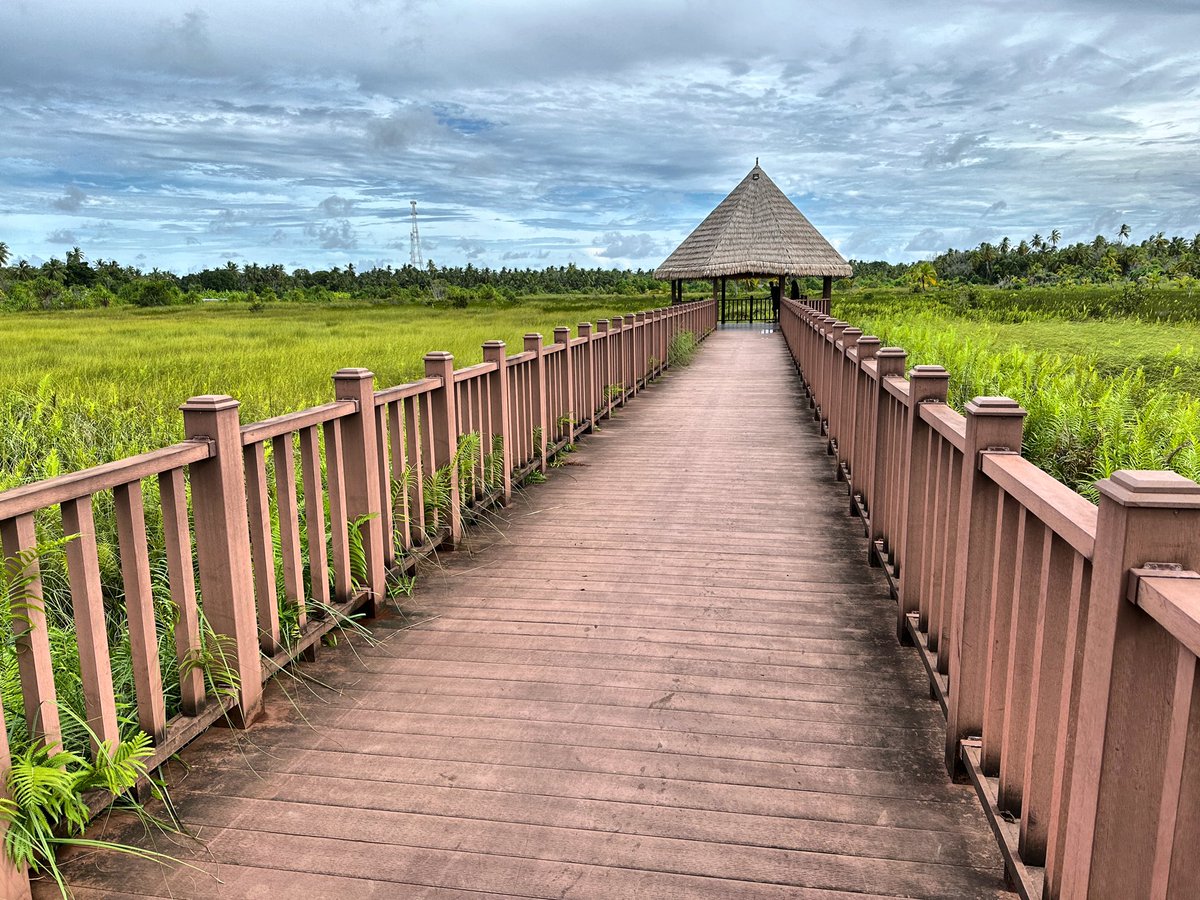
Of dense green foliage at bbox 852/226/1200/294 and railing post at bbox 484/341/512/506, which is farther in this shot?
dense green foliage at bbox 852/226/1200/294

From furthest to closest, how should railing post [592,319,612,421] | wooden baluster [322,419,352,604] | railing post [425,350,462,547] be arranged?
railing post [592,319,612,421] → railing post [425,350,462,547] → wooden baluster [322,419,352,604]

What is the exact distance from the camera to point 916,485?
3576 mm

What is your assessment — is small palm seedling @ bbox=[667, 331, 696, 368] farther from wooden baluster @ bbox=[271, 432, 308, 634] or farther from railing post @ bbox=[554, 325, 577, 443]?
wooden baluster @ bbox=[271, 432, 308, 634]

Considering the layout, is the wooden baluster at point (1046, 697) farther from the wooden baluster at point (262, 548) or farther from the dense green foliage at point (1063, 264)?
the dense green foliage at point (1063, 264)

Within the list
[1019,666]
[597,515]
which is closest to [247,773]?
[1019,666]

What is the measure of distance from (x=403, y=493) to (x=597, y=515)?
1.77 metres

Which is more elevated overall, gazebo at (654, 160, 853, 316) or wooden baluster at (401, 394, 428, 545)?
gazebo at (654, 160, 853, 316)

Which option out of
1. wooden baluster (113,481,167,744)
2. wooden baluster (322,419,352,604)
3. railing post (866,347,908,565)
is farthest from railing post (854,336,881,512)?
wooden baluster (113,481,167,744)

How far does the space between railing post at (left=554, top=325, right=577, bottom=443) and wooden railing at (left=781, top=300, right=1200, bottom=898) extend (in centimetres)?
445

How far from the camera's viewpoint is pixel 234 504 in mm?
2971

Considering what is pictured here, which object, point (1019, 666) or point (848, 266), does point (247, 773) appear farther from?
point (848, 266)

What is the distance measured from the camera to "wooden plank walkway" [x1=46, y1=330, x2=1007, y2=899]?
2289mm

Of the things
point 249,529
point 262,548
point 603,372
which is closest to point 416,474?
point 249,529

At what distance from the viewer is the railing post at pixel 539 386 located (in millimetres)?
6875
